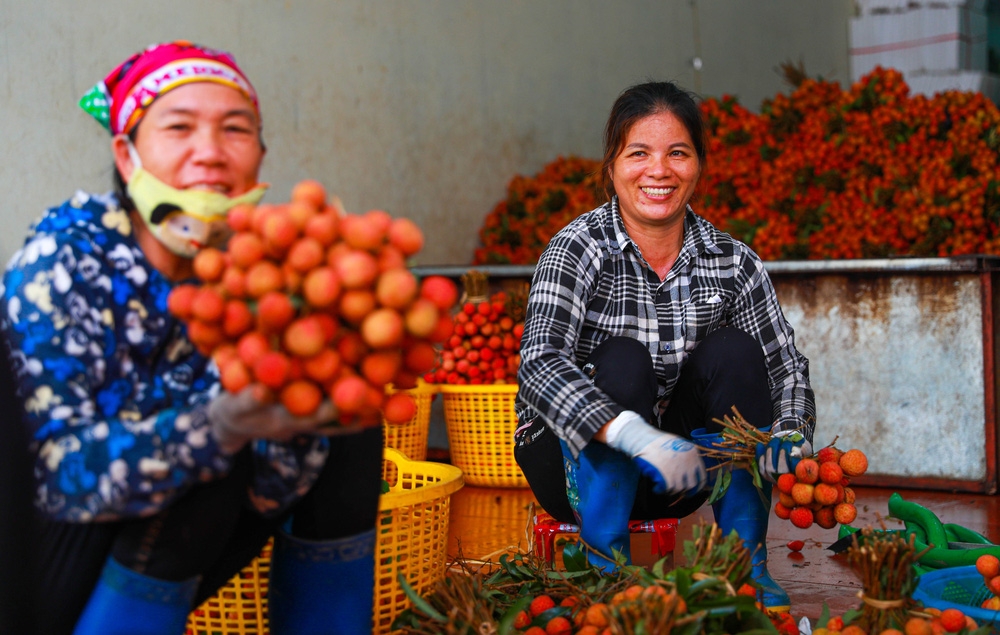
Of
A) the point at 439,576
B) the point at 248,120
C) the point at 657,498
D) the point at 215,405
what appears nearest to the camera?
the point at 215,405

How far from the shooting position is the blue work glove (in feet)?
5.98

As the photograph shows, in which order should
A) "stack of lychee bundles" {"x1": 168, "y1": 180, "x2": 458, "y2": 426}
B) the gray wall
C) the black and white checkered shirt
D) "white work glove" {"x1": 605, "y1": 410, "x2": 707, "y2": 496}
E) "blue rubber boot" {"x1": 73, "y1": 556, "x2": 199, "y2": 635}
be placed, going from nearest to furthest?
"stack of lychee bundles" {"x1": 168, "y1": 180, "x2": 458, "y2": 426}
"blue rubber boot" {"x1": 73, "y1": 556, "x2": 199, "y2": 635}
"white work glove" {"x1": 605, "y1": 410, "x2": 707, "y2": 496}
the black and white checkered shirt
the gray wall

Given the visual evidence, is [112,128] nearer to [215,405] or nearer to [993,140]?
[215,405]

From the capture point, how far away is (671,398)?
2133mm

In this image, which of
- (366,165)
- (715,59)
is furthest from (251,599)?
(715,59)

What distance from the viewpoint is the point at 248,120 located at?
1.25 m

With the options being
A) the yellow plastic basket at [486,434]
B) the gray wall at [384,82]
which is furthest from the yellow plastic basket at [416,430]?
the gray wall at [384,82]

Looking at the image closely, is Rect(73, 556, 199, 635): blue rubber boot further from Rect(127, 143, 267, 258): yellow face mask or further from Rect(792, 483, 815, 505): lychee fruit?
Rect(792, 483, 815, 505): lychee fruit

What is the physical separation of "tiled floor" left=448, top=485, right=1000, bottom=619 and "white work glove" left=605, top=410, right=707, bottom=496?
17.7 inches

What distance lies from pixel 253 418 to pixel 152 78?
491 millimetres

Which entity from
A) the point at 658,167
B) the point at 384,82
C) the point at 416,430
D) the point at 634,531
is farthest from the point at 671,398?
the point at 384,82

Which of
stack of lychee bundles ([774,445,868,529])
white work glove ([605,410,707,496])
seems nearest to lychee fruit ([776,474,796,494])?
stack of lychee bundles ([774,445,868,529])

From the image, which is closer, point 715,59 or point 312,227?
point 312,227

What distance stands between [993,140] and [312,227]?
4582mm
